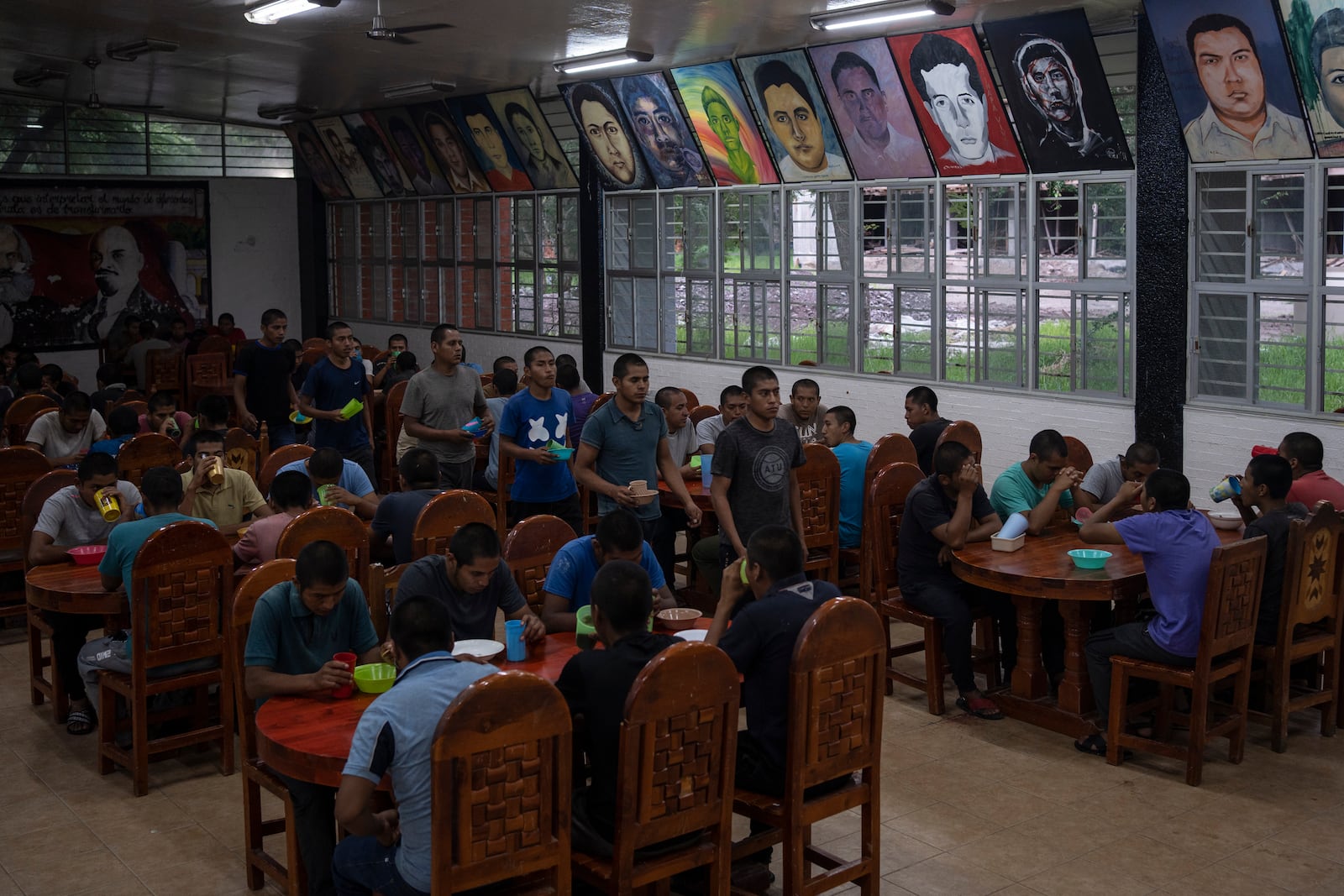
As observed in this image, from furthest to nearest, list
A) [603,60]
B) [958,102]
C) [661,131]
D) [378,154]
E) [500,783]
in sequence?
[378,154] < [661,131] < [603,60] < [958,102] < [500,783]

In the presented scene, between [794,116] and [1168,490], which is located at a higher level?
[794,116]

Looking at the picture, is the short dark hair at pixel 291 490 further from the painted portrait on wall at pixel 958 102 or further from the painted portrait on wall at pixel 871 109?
the painted portrait on wall at pixel 871 109

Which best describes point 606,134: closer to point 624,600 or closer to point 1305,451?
point 1305,451

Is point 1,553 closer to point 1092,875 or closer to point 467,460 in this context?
point 467,460

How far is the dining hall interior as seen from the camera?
154 inches

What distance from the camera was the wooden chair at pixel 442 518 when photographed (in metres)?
5.13

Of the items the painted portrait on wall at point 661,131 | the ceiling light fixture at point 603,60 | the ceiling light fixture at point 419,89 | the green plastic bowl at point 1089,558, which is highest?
the ceiling light fixture at point 419,89

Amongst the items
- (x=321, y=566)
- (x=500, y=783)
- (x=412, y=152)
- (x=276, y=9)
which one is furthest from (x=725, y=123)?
(x=500, y=783)

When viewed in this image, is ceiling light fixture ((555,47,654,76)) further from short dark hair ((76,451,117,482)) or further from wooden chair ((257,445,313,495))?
short dark hair ((76,451,117,482))

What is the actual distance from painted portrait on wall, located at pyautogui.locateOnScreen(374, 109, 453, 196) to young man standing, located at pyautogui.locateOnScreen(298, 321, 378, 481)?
704 centimetres

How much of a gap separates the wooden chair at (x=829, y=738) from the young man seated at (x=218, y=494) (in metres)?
3.37

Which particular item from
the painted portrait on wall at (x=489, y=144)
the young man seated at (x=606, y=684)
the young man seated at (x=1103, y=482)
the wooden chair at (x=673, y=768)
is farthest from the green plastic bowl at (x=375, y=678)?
the painted portrait on wall at (x=489, y=144)

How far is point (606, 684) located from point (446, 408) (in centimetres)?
436

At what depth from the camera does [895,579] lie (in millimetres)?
6125
